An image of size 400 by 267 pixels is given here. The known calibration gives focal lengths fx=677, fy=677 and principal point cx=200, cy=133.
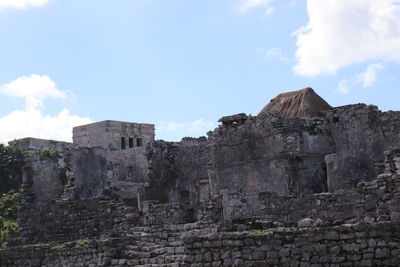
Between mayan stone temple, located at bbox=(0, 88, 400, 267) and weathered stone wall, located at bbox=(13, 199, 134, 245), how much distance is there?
0.03 meters

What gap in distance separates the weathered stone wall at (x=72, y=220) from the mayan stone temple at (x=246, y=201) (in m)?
0.03

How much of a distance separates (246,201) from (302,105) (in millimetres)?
6532

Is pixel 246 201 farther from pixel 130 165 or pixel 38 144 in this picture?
pixel 38 144

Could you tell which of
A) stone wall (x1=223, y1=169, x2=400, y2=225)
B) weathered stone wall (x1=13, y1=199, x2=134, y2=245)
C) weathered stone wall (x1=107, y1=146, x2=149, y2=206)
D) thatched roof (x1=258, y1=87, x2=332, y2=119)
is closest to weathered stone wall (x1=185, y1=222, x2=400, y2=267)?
stone wall (x1=223, y1=169, x2=400, y2=225)

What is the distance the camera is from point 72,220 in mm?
17891

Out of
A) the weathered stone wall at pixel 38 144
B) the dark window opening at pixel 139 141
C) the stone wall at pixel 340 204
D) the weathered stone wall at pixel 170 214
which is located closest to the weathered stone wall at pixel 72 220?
the weathered stone wall at pixel 170 214

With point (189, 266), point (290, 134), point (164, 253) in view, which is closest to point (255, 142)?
point (290, 134)

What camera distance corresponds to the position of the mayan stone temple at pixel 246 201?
1059 cm

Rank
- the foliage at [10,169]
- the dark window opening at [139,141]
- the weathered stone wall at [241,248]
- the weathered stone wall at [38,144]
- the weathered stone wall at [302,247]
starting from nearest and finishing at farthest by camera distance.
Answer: the weathered stone wall at [302,247]
the weathered stone wall at [241,248]
the foliage at [10,169]
the dark window opening at [139,141]
the weathered stone wall at [38,144]

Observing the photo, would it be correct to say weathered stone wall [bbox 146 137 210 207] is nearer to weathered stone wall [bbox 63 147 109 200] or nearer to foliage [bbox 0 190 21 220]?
weathered stone wall [bbox 63 147 109 200]

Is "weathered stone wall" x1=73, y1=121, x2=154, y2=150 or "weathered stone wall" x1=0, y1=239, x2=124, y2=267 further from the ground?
"weathered stone wall" x1=73, y1=121, x2=154, y2=150

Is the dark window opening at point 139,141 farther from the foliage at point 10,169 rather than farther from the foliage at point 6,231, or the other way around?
the foliage at point 6,231

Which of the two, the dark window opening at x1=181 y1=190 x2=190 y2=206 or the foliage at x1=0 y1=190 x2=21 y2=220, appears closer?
the dark window opening at x1=181 y1=190 x2=190 y2=206

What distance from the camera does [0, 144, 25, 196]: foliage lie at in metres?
40.7
